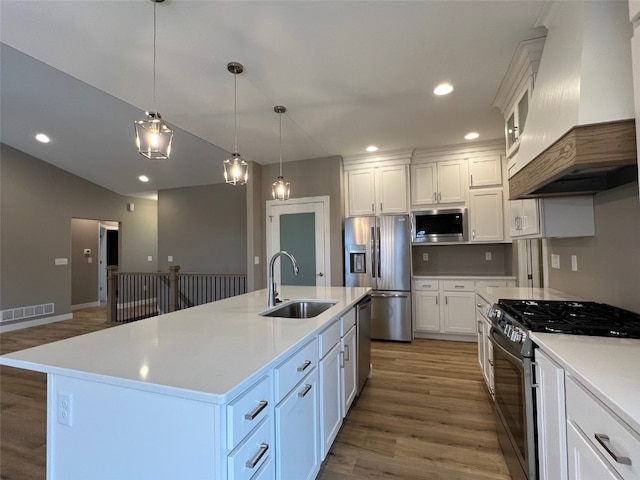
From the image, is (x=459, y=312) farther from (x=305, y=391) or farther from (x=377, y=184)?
(x=305, y=391)

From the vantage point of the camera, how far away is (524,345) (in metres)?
1.40

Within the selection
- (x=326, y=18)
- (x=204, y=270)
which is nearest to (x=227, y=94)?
(x=326, y=18)

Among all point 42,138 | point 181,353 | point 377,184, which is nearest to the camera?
point 181,353

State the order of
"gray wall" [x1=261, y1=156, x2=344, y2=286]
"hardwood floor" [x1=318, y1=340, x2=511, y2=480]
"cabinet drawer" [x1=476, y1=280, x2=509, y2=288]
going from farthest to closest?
"gray wall" [x1=261, y1=156, x2=344, y2=286] < "cabinet drawer" [x1=476, y1=280, x2=509, y2=288] < "hardwood floor" [x1=318, y1=340, x2=511, y2=480]

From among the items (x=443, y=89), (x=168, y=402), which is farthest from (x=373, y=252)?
(x=168, y=402)

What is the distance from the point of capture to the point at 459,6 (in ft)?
5.74

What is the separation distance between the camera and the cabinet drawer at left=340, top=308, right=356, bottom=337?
2.11 m

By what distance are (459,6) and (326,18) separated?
2.51ft

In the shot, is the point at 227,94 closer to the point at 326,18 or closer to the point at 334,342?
the point at 326,18

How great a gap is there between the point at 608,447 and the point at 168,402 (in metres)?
1.27

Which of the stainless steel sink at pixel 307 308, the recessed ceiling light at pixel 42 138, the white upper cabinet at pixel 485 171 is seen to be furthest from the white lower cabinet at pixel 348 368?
the recessed ceiling light at pixel 42 138

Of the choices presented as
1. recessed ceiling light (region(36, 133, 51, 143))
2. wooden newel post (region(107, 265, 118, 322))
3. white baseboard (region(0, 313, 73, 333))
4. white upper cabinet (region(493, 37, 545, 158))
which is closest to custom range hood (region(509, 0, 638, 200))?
white upper cabinet (region(493, 37, 545, 158))

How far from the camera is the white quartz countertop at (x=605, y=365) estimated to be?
0.80 m

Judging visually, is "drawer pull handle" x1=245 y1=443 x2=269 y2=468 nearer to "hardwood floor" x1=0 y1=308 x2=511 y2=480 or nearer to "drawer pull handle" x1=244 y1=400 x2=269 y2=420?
"drawer pull handle" x1=244 y1=400 x2=269 y2=420
